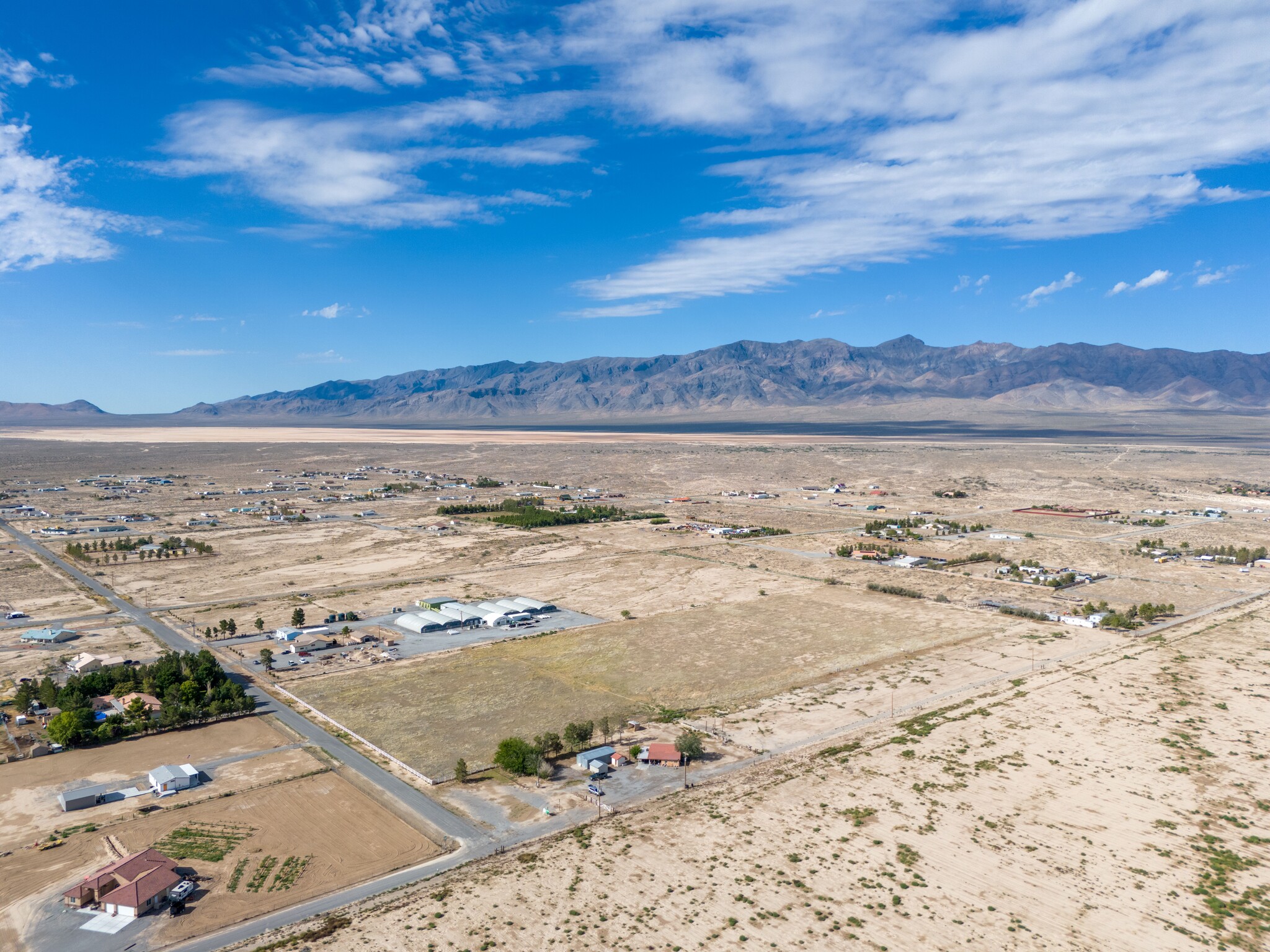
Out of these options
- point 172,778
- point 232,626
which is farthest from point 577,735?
point 232,626

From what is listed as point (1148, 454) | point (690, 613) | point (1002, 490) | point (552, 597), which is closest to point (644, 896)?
point (690, 613)

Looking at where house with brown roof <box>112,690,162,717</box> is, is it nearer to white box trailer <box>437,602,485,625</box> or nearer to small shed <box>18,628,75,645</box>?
small shed <box>18,628,75,645</box>

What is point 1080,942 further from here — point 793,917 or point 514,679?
point 514,679

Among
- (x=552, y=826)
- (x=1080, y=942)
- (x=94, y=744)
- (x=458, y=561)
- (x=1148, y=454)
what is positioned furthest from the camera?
(x=1148, y=454)

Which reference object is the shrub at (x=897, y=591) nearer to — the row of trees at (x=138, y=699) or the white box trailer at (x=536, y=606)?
the white box trailer at (x=536, y=606)

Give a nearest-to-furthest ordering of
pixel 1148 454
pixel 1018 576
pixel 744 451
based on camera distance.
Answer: pixel 1018 576 < pixel 1148 454 < pixel 744 451

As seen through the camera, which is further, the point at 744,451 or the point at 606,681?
the point at 744,451
